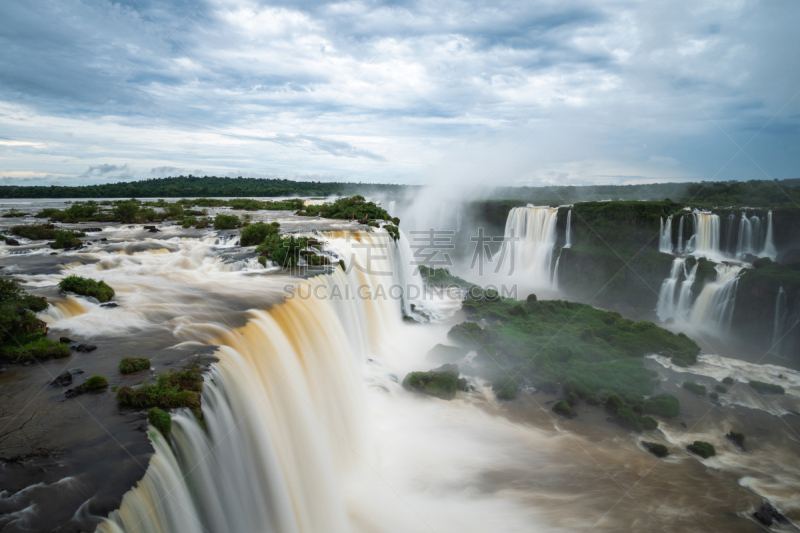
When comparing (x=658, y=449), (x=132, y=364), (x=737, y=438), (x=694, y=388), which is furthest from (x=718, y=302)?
(x=132, y=364)

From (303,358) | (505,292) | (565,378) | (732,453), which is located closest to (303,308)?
(303,358)

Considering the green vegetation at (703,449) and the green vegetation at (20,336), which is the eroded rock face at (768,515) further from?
the green vegetation at (20,336)

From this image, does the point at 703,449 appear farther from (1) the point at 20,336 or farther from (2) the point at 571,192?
(2) the point at 571,192

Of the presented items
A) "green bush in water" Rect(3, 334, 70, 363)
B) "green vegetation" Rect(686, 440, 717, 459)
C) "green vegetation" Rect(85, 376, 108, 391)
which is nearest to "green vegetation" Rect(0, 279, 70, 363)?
"green bush in water" Rect(3, 334, 70, 363)

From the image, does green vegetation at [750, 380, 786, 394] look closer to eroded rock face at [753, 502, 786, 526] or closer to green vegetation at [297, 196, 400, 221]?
eroded rock face at [753, 502, 786, 526]

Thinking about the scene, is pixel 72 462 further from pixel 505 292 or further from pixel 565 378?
pixel 505 292
